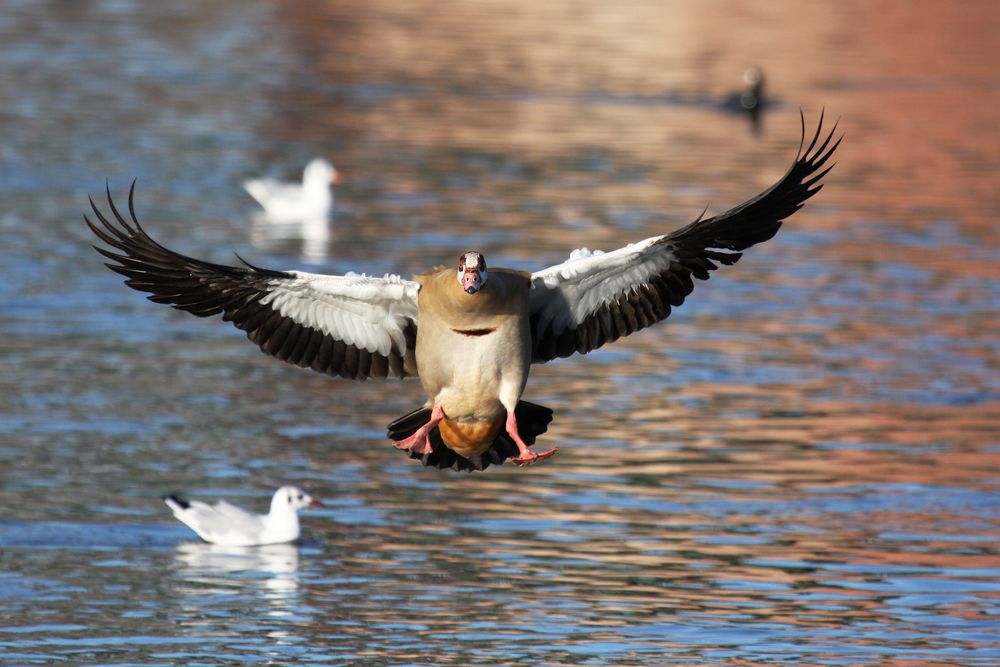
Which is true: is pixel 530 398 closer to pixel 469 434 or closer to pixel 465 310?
pixel 469 434

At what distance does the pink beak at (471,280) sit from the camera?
10.8m

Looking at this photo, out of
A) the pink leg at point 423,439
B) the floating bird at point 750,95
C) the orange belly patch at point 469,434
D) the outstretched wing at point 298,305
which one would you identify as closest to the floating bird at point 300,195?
the floating bird at point 750,95

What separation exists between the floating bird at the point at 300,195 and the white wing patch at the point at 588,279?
619 inches

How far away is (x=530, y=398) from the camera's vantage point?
749 inches

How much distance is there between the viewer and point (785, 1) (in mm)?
67562

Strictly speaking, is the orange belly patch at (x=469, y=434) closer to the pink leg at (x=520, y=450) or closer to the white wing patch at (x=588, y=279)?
the pink leg at (x=520, y=450)

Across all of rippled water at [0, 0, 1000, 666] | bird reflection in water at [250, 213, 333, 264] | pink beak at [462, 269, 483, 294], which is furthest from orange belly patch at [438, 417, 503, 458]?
bird reflection in water at [250, 213, 333, 264]

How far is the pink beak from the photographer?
1080 cm

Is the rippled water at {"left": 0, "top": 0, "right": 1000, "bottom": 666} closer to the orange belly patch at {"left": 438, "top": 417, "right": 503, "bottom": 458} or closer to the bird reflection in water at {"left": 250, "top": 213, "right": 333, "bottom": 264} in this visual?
the bird reflection in water at {"left": 250, "top": 213, "right": 333, "bottom": 264}

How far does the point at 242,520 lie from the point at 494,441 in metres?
3.28

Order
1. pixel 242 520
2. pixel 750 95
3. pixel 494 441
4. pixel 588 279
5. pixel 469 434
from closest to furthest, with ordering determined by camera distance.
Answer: pixel 469 434 < pixel 588 279 < pixel 494 441 < pixel 242 520 < pixel 750 95

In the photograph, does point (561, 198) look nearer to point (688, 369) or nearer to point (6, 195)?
point (6, 195)

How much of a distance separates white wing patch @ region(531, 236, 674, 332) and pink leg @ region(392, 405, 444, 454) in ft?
3.14

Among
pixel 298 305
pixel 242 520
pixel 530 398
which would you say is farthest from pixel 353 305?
pixel 530 398
